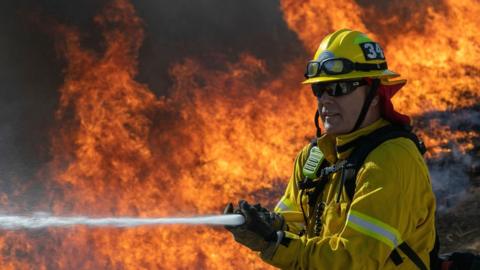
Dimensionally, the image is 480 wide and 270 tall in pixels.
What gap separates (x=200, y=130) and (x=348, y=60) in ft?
29.1

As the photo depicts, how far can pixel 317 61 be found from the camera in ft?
10.0

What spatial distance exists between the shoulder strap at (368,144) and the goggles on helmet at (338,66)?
14.6 inches

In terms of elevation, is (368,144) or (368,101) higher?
(368,101)

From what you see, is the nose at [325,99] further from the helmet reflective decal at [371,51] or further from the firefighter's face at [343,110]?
the helmet reflective decal at [371,51]

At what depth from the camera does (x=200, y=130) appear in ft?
38.4

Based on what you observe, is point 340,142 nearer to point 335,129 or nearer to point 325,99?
point 335,129

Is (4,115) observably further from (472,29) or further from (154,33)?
(472,29)

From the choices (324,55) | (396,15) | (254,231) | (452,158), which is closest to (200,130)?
(452,158)

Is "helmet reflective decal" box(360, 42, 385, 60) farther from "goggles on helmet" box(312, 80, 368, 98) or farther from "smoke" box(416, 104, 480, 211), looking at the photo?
"smoke" box(416, 104, 480, 211)

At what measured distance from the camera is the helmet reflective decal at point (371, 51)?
298 cm

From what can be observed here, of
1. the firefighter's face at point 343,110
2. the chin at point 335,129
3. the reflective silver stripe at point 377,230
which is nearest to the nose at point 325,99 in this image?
the firefighter's face at point 343,110

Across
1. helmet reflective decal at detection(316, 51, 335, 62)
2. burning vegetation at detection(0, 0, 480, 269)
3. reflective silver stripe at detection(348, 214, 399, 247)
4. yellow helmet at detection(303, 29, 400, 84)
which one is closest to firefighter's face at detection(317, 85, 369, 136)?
yellow helmet at detection(303, 29, 400, 84)

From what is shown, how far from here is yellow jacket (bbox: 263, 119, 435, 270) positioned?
255 centimetres

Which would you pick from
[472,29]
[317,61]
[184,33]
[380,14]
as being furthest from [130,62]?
[317,61]
